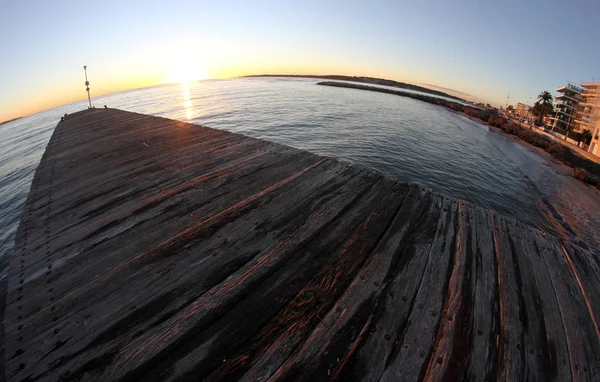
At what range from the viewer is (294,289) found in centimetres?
270

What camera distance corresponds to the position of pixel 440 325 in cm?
240

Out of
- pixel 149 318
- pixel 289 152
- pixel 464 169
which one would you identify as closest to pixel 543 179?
pixel 464 169

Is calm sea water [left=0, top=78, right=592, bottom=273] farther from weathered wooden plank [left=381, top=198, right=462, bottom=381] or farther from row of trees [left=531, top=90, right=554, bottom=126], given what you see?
row of trees [left=531, top=90, right=554, bottom=126]

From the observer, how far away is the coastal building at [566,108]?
7950 centimetres

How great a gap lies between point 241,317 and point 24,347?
1990 millimetres

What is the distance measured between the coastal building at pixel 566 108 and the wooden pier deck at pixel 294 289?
113944 millimetres

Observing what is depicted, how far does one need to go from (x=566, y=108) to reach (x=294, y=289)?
414 ft

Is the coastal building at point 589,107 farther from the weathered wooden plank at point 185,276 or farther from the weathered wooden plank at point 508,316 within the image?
the weathered wooden plank at point 185,276

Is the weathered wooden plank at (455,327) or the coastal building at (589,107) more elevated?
the coastal building at (589,107)

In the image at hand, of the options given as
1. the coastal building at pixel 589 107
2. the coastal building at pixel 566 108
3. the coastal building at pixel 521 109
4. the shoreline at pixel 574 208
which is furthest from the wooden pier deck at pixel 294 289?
the coastal building at pixel 521 109

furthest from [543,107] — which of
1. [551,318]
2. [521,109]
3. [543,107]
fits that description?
[551,318]

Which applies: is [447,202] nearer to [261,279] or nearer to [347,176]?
[347,176]

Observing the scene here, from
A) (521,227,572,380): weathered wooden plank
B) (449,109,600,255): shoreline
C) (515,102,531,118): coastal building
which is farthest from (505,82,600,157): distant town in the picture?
(521,227,572,380): weathered wooden plank

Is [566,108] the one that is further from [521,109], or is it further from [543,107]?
[521,109]
